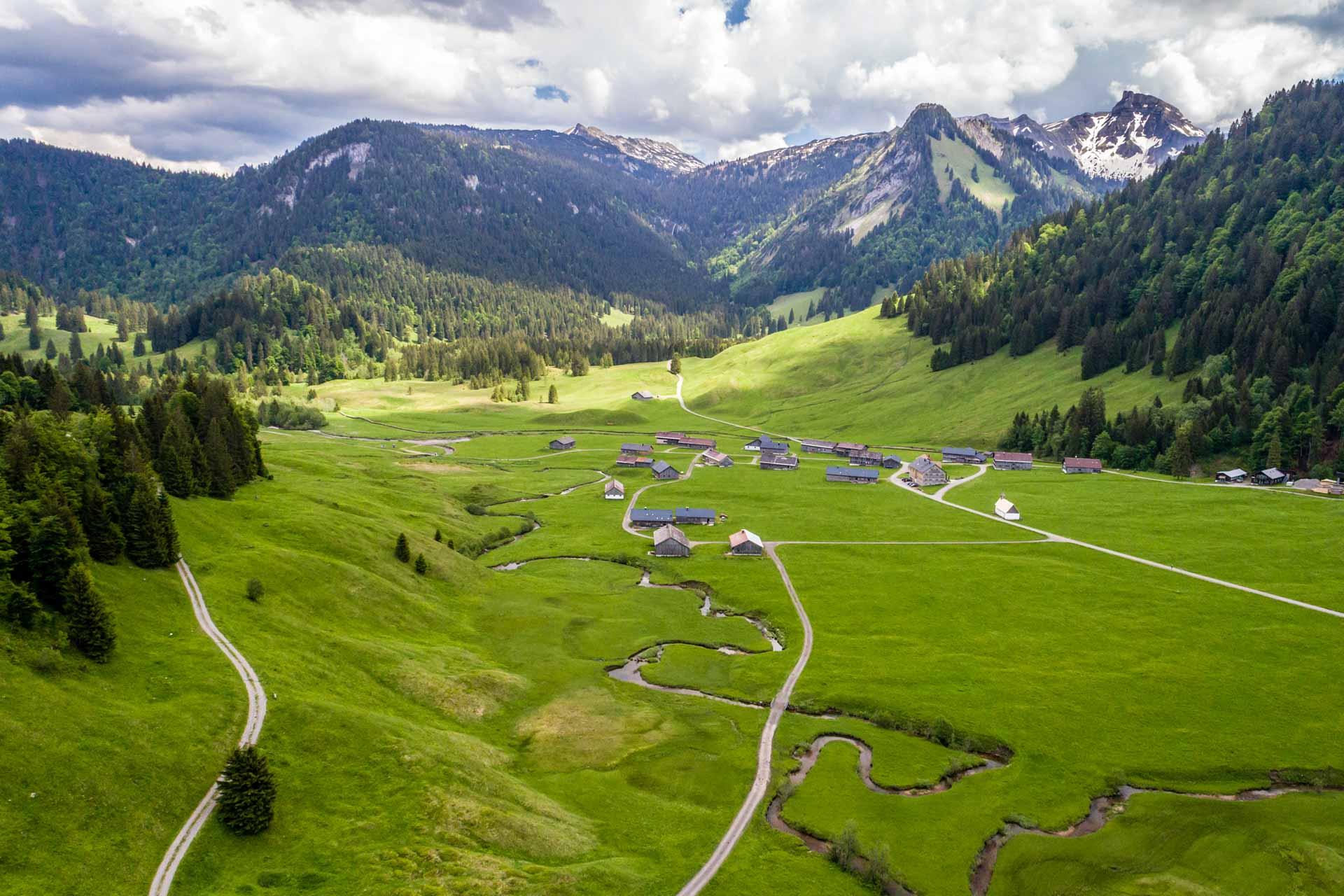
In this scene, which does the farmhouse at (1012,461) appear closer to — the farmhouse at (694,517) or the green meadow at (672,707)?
the green meadow at (672,707)

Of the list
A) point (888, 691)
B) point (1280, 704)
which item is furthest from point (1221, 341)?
point (888, 691)

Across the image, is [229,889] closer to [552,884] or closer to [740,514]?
[552,884]

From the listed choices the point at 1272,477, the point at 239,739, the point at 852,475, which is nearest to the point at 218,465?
the point at 239,739

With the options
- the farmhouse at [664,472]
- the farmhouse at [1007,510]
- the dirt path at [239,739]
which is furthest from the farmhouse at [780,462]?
the dirt path at [239,739]

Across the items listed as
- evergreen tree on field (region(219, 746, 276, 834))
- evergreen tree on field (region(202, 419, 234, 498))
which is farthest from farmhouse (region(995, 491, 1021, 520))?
evergreen tree on field (region(202, 419, 234, 498))

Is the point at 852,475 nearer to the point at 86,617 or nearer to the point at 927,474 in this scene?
the point at 927,474

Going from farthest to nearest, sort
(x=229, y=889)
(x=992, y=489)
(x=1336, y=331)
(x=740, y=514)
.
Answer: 1. (x=1336, y=331)
2. (x=992, y=489)
3. (x=740, y=514)
4. (x=229, y=889)
